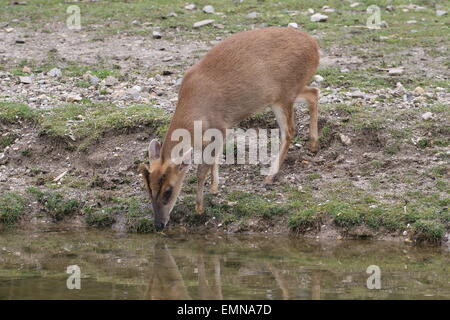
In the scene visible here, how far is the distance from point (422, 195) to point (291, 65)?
A: 79.9 inches

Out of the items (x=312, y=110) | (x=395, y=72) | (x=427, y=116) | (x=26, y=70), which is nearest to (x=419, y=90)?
(x=395, y=72)

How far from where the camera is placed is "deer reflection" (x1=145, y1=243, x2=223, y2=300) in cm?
826

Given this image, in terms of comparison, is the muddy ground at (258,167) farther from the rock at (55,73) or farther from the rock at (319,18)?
the rock at (319,18)

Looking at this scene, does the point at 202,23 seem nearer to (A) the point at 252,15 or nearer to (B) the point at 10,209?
(A) the point at 252,15

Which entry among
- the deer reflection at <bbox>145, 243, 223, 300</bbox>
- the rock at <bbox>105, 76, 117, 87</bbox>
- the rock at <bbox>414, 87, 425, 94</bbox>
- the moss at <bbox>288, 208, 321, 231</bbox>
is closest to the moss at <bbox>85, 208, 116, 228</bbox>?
the deer reflection at <bbox>145, 243, 223, 300</bbox>

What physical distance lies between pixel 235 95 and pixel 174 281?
2500 millimetres

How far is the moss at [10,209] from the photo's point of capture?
34.6 ft

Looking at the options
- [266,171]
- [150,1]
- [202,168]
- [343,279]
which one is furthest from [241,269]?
[150,1]

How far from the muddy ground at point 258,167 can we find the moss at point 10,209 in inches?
1.6

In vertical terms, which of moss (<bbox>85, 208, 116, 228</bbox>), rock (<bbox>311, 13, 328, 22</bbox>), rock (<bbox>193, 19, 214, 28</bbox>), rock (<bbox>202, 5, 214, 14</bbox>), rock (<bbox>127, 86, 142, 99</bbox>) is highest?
rock (<bbox>311, 13, 328, 22</bbox>)

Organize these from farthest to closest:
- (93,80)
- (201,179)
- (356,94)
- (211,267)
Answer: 1. (93,80)
2. (356,94)
3. (201,179)
4. (211,267)

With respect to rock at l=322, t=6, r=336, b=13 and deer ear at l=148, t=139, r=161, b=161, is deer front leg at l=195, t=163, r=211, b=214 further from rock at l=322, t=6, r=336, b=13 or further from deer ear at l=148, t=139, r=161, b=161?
rock at l=322, t=6, r=336, b=13

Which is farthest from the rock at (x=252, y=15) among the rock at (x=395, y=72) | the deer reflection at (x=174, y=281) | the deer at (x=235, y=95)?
the deer reflection at (x=174, y=281)

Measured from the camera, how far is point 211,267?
906 cm
